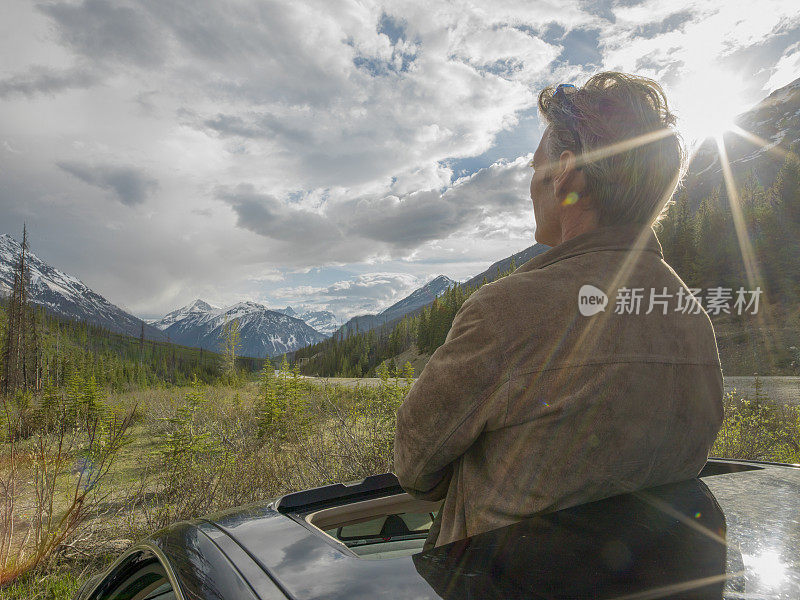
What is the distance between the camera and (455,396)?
1228 millimetres

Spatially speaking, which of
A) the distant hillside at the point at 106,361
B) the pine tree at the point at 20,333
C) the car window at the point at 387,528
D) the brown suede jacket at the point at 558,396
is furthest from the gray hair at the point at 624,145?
the pine tree at the point at 20,333

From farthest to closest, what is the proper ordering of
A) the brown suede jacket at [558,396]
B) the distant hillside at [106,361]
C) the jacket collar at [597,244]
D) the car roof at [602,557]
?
the distant hillside at [106,361] → the jacket collar at [597,244] → the brown suede jacket at [558,396] → the car roof at [602,557]

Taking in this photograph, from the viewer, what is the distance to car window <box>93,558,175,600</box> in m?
1.44

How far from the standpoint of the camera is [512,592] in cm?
82

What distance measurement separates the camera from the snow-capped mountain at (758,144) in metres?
131

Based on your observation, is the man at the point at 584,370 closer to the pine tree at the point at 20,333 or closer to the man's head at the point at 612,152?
the man's head at the point at 612,152

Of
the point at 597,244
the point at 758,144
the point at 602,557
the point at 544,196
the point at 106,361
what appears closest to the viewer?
the point at 602,557

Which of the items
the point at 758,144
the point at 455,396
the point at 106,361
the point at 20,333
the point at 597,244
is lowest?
the point at 455,396

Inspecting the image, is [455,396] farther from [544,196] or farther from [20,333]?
[20,333]

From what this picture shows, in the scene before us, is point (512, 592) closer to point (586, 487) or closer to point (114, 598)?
point (586, 487)

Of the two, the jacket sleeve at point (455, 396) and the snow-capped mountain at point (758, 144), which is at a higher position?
the snow-capped mountain at point (758, 144)

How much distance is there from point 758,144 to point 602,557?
199 meters

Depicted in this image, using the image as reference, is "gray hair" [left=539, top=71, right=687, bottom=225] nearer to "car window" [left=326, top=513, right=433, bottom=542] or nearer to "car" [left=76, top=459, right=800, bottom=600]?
"car" [left=76, top=459, right=800, bottom=600]

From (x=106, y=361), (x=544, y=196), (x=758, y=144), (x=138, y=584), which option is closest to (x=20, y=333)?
(x=106, y=361)
